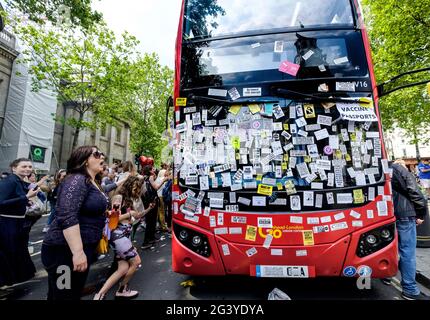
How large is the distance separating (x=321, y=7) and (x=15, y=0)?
747cm

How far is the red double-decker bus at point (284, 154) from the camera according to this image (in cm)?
265

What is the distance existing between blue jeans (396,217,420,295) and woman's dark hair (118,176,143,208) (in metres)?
3.82

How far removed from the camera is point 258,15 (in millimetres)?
3512

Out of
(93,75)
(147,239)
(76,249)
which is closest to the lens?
(76,249)

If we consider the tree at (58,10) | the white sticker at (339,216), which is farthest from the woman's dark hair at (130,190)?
the tree at (58,10)

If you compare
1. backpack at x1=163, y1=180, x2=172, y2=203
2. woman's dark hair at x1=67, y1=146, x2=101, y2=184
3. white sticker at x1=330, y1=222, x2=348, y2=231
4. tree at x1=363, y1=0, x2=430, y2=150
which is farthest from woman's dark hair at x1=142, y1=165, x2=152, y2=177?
tree at x1=363, y1=0, x2=430, y2=150

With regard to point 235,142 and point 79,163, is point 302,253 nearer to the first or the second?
point 235,142

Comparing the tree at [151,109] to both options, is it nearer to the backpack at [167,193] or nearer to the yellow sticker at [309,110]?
the backpack at [167,193]

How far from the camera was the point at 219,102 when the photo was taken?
3078mm

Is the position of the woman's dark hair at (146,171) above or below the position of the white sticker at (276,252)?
above

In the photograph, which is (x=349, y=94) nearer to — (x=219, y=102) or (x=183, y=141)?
(x=219, y=102)

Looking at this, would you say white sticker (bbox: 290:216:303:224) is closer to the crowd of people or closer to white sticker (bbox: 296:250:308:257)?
white sticker (bbox: 296:250:308:257)

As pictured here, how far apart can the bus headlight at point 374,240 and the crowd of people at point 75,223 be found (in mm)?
2782
